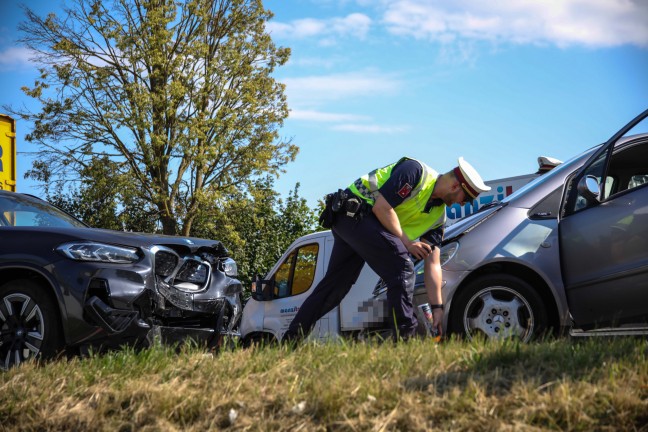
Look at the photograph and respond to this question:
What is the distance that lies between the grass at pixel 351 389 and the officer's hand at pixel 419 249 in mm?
1149

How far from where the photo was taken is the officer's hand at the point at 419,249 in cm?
559

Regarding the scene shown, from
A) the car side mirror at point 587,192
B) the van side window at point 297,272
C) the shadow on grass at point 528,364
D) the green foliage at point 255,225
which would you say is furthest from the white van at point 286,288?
the green foliage at point 255,225

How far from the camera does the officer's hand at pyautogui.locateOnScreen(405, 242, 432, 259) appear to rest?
5.59 meters

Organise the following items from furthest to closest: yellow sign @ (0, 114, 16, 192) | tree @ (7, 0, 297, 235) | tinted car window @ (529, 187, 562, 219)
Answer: tree @ (7, 0, 297, 235)
yellow sign @ (0, 114, 16, 192)
tinted car window @ (529, 187, 562, 219)

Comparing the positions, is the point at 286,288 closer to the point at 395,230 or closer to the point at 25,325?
the point at 395,230

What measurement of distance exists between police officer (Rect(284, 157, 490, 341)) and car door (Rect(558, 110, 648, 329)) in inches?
30.7

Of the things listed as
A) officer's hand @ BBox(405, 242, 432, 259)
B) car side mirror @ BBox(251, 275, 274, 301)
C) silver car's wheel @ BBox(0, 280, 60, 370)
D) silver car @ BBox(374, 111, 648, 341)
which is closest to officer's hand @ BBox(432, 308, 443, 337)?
silver car @ BBox(374, 111, 648, 341)

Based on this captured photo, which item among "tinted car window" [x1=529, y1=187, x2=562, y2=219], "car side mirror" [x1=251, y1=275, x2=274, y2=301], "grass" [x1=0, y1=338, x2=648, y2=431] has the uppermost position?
"tinted car window" [x1=529, y1=187, x2=562, y2=219]

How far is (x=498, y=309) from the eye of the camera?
5758 millimetres

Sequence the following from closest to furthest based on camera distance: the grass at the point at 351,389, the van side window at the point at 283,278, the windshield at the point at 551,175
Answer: the grass at the point at 351,389
the windshield at the point at 551,175
the van side window at the point at 283,278

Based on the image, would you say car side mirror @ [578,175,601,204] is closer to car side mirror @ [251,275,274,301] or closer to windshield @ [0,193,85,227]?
windshield @ [0,193,85,227]

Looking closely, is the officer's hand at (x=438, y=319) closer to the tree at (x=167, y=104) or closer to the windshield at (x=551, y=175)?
the windshield at (x=551, y=175)

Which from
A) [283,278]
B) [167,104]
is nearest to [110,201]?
[167,104]

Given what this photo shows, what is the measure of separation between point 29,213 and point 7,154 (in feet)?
21.8
